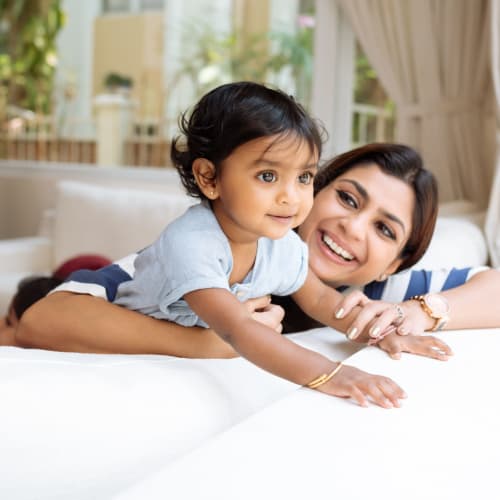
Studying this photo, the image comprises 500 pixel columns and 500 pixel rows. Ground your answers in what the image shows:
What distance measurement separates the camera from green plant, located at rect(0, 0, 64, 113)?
5.76m

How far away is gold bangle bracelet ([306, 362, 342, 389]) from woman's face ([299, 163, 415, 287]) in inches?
25.5

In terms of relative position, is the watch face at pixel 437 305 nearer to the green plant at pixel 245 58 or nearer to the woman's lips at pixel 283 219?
the woman's lips at pixel 283 219

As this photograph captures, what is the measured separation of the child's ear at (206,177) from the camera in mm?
1226

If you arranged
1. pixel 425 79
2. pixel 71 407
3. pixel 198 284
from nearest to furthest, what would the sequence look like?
1. pixel 71 407
2. pixel 198 284
3. pixel 425 79

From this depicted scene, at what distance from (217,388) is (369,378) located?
221mm

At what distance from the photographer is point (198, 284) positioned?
114 cm

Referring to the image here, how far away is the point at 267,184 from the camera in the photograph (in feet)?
3.79

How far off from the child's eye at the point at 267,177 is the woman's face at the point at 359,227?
0.48 m

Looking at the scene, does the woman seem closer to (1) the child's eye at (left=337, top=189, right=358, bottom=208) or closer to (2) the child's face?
(1) the child's eye at (left=337, top=189, right=358, bottom=208)

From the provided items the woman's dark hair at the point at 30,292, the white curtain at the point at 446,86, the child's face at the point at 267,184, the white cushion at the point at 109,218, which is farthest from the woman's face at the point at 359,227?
the white cushion at the point at 109,218

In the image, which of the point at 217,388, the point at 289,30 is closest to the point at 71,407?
the point at 217,388

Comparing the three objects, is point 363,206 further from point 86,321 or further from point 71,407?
point 71,407

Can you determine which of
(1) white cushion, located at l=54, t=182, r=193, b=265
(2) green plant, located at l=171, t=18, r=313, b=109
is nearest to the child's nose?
(1) white cushion, located at l=54, t=182, r=193, b=265

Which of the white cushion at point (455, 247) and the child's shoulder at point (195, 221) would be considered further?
the white cushion at point (455, 247)
